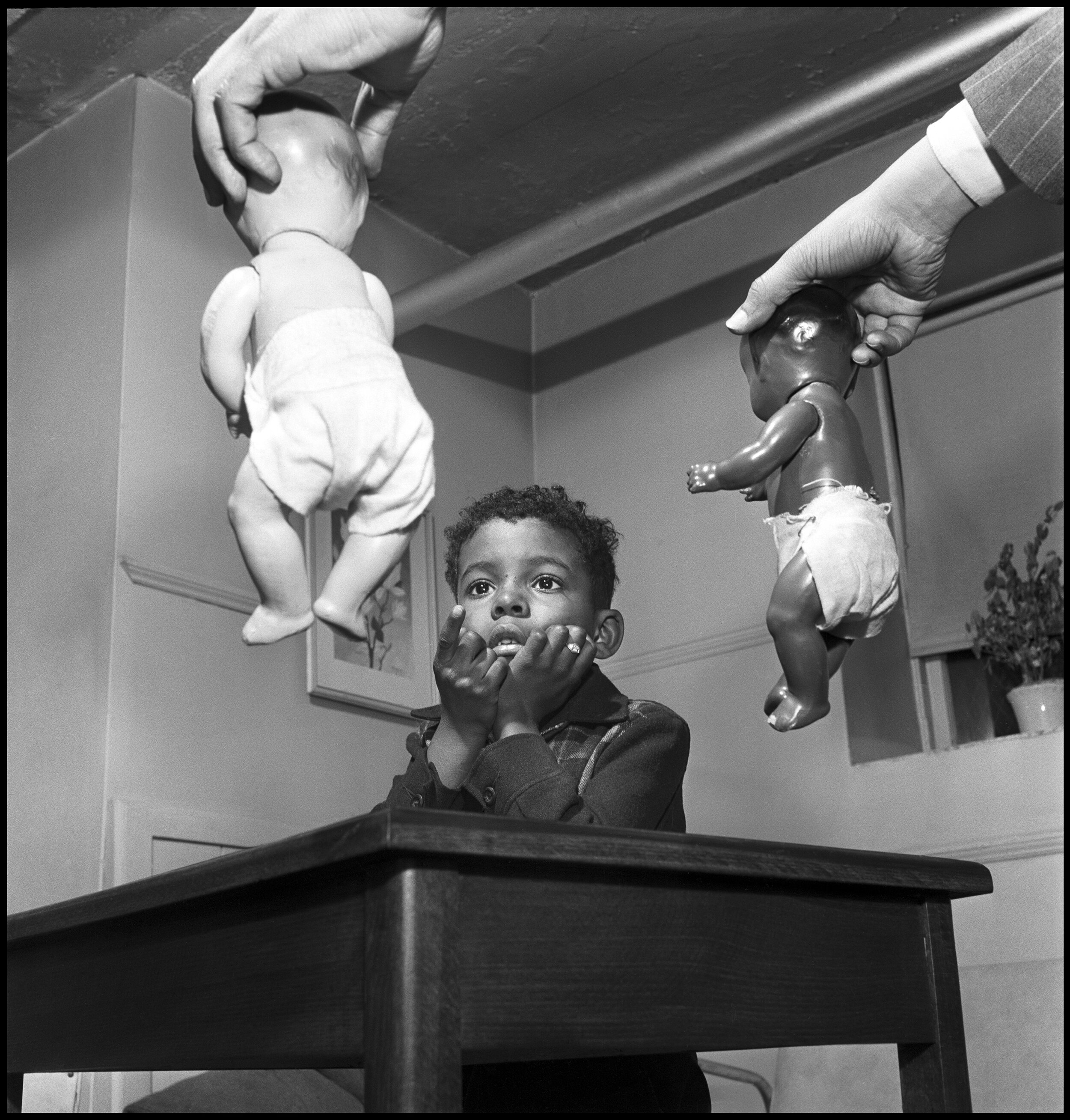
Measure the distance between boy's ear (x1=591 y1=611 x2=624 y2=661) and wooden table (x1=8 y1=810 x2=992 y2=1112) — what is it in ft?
2.07

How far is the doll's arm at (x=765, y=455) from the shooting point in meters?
0.90

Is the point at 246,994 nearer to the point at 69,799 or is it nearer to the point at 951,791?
the point at 69,799

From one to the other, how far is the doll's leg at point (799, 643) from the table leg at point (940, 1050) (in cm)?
14

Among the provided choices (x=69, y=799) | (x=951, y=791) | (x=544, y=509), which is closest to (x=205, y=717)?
(x=69, y=799)

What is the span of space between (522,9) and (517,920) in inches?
73.3

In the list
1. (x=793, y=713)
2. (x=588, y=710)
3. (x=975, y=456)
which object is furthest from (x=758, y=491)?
(x=975, y=456)

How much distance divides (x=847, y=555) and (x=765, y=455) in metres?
0.09

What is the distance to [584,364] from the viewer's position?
288 centimetres

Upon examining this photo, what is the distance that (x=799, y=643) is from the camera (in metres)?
0.86

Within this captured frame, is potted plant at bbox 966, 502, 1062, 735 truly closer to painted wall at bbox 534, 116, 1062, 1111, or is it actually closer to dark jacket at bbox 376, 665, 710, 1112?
painted wall at bbox 534, 116, 1062, 1111

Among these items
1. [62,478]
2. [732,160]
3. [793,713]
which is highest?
[732,160]

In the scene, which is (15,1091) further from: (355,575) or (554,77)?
(554,77)

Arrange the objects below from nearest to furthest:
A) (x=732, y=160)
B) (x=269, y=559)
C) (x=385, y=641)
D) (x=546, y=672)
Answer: (x=269, y=559), (x=546, y=672), (x=732, y=160), (x=385, y=641)

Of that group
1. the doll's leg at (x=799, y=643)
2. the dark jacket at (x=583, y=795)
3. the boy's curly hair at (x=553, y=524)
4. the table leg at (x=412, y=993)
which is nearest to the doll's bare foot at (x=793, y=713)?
the doll's leg at (x=799, y=643)
